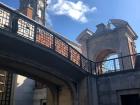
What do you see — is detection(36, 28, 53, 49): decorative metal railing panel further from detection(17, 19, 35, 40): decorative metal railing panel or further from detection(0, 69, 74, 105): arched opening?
detection(0, 69, 74, 105): arched opening

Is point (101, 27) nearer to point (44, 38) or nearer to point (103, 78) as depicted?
point (103, 78)

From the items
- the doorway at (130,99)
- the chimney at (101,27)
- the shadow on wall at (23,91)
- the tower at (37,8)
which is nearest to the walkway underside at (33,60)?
the doorway at (130,99)

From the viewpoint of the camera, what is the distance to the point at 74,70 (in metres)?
13.4

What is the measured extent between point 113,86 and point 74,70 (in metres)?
2.75

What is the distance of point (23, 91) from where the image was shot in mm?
22375

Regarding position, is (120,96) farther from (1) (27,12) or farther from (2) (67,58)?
(1) (27,12)

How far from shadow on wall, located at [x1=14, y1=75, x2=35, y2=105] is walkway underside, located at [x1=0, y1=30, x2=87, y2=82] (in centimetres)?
873

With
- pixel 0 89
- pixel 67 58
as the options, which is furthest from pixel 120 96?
pixel 0 89

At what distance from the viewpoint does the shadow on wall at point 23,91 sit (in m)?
21.7

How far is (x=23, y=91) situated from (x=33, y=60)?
38.7ft

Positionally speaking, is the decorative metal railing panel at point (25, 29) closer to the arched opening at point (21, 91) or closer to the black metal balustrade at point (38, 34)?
the black metal balustrade at point (38, 34)

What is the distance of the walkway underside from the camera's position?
386 inches

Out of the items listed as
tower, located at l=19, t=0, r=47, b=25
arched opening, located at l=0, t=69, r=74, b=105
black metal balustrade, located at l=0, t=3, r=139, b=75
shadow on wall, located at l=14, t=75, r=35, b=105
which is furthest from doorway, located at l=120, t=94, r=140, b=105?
tower, located at l=19, t=0, r=47, b=25

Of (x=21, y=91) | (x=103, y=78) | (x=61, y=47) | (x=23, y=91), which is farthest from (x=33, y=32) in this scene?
(x=23, y=91)
